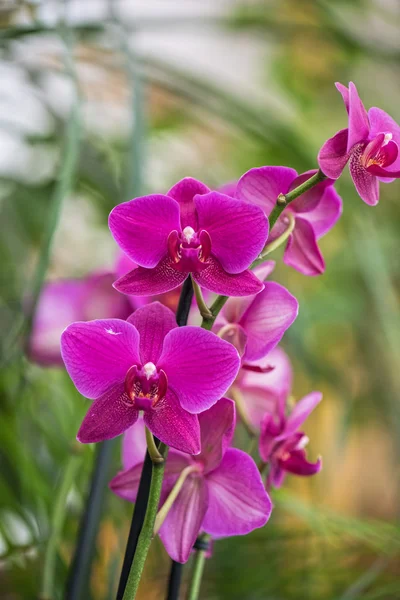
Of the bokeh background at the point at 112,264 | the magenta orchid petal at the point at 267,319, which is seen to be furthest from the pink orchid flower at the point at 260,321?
the bokeh background at the point at 112,264

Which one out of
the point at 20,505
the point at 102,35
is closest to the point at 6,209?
the point at 102,35

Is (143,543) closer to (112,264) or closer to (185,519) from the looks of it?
(185,519)

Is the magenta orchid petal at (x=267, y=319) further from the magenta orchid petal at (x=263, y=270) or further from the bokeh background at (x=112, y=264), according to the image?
the bokeh background at (x=112, y=264)

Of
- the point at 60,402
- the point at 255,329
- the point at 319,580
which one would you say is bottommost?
the point at 319,580

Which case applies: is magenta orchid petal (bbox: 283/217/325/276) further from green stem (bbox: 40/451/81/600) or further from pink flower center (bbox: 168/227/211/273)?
green stem (bbox: 40/451/81/600)

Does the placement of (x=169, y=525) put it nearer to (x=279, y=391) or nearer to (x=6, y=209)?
(x=279, y=391)

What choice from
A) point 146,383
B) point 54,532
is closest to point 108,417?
point 146,383
